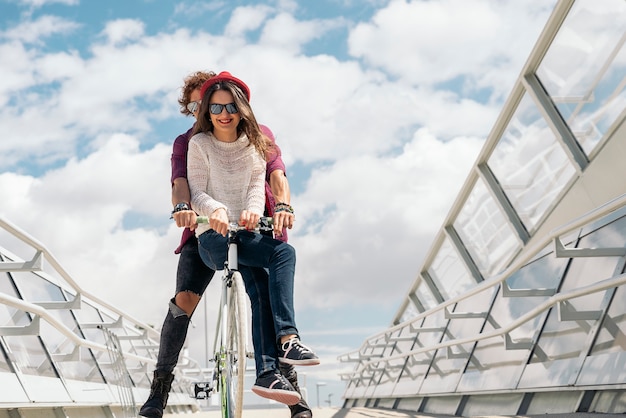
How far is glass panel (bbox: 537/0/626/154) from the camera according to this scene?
6984mm

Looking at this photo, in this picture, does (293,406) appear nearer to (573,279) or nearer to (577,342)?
(577,342)

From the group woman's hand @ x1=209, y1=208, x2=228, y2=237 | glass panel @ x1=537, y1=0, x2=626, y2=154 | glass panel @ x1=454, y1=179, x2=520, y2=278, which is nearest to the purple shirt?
woman's hand @ x1=209, y1=208, x2=228, y2=237

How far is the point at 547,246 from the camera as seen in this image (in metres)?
7.46

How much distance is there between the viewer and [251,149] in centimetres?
456

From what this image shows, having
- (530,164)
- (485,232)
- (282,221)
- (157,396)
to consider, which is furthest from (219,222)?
(485,232)

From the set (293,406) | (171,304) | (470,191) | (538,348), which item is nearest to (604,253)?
(538,348)

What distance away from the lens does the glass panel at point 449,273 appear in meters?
11.2

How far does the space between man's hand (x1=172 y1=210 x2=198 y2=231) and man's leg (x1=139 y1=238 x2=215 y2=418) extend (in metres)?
0.50

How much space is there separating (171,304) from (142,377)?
6594 millimetres

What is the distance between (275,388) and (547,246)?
406 cm

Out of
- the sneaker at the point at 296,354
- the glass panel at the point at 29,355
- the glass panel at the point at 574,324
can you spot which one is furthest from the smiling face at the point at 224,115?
the glass panel at the point at 29,355

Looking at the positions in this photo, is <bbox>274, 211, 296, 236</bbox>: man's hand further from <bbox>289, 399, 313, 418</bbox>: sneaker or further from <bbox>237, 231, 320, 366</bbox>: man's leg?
<bbox>289, 399, 313, 418</bbox>: sneaker

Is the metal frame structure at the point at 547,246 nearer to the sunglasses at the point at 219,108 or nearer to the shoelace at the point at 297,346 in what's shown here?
the shoelace at the point at 297,346

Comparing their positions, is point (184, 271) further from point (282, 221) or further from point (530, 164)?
point (530, 164)
